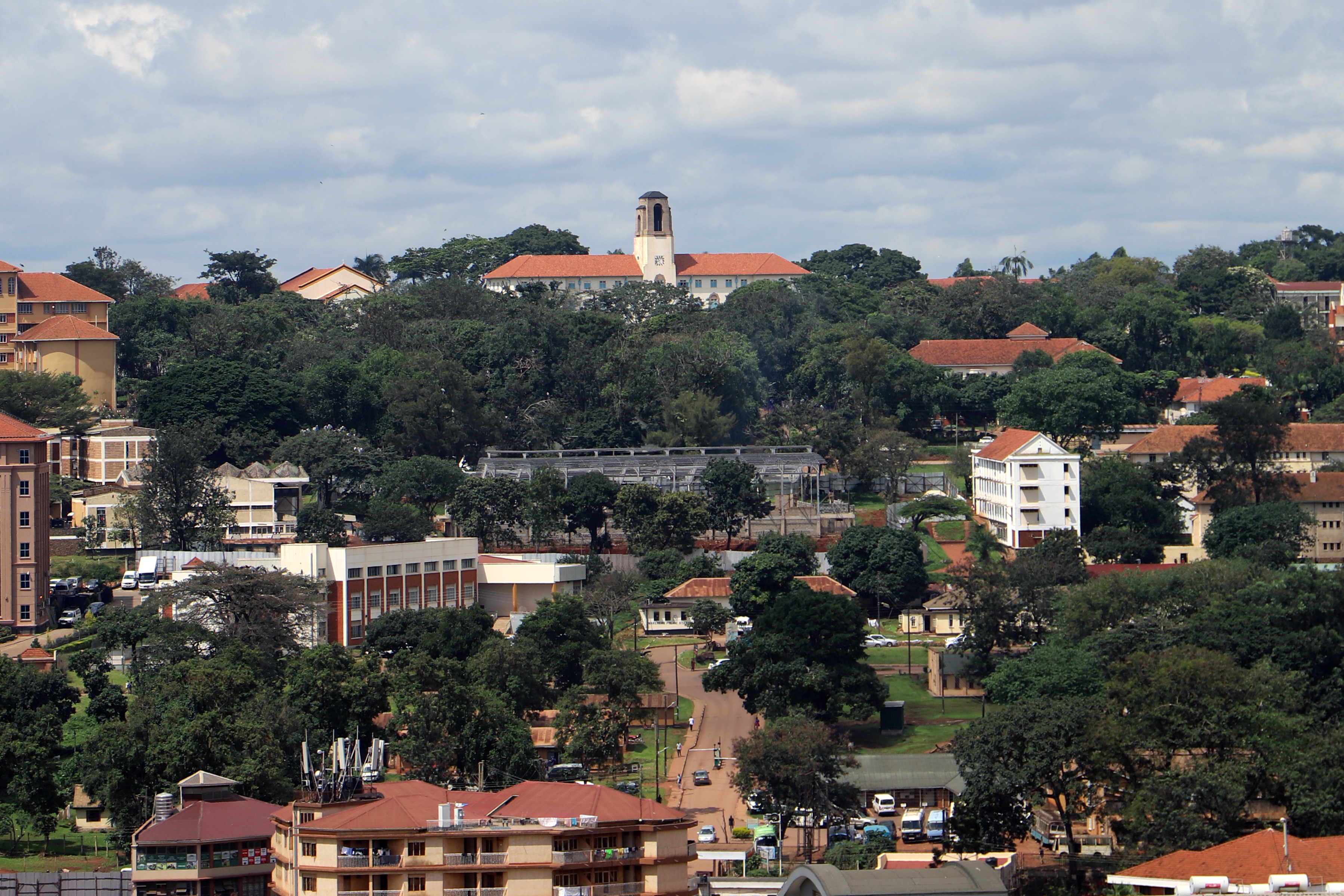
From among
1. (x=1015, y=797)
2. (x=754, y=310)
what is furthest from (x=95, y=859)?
(x=754, y=310)

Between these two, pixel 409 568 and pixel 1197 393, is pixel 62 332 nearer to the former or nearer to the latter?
pixel 409 568

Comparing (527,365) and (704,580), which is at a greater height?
(527,365)

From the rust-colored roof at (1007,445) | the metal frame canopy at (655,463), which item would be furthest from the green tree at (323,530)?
the rust-colored roof at (1007,445)

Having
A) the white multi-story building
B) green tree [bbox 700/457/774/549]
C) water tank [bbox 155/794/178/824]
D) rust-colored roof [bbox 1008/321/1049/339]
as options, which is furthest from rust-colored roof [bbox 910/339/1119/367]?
water tank [bbox 155/794/178/824]

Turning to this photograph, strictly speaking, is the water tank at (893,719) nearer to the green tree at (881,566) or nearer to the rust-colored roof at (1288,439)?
the green tree at (881,566)

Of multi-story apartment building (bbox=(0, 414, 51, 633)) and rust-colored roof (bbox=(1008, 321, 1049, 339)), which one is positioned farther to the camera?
rust-colored roof (bbox=(1008, 321, 1049, 339))

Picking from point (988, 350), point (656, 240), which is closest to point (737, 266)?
point (656, 240)

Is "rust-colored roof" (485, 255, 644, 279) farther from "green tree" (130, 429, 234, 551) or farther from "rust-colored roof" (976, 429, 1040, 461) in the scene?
"green tree" (130, 429, 234, 551)

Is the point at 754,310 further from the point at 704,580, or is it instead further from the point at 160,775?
the point at 160,775
